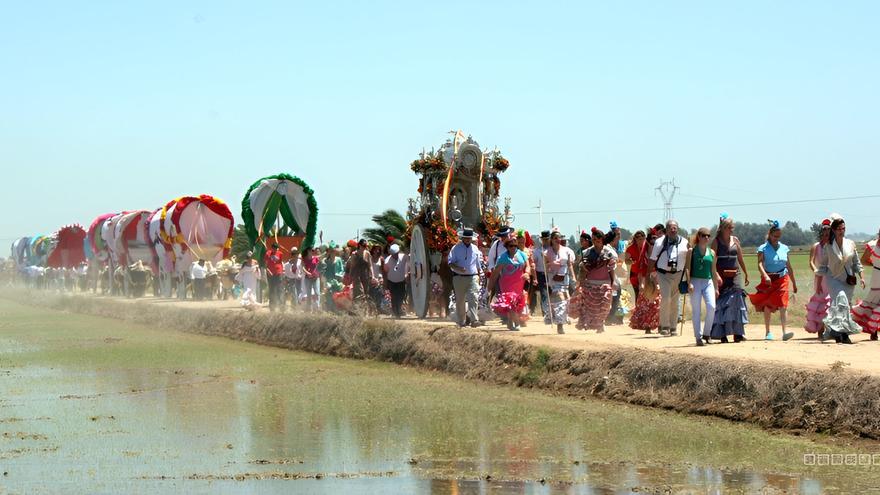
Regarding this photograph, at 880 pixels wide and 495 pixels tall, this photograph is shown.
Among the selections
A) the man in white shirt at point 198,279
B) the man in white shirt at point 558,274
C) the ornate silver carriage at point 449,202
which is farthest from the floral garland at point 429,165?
the man in white shirt at point 198,279

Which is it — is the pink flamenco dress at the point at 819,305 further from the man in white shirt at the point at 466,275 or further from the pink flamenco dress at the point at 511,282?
the man in white shirt at the point at 466,275

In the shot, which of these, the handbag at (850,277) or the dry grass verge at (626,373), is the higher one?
the handbag at (850,277)

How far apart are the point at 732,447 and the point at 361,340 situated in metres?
10.7

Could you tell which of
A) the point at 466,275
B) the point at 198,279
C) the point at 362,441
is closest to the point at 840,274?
the point at 466,275

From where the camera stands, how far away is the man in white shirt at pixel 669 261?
17875mm

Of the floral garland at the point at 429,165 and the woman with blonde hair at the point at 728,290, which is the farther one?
the floral garland at the point at 429,165

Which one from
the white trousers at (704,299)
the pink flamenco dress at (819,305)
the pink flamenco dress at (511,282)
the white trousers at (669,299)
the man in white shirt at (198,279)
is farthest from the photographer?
the man in white shirt at (198,279)

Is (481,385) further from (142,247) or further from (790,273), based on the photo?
(142,247)

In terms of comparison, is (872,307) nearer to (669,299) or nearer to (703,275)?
(703,275)

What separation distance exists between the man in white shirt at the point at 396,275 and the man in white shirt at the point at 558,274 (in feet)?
15.2

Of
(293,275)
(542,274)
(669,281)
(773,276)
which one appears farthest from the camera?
(293,275)

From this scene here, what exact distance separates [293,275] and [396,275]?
15.6ft

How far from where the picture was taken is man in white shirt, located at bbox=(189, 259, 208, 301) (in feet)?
129

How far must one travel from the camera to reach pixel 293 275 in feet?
95.7
